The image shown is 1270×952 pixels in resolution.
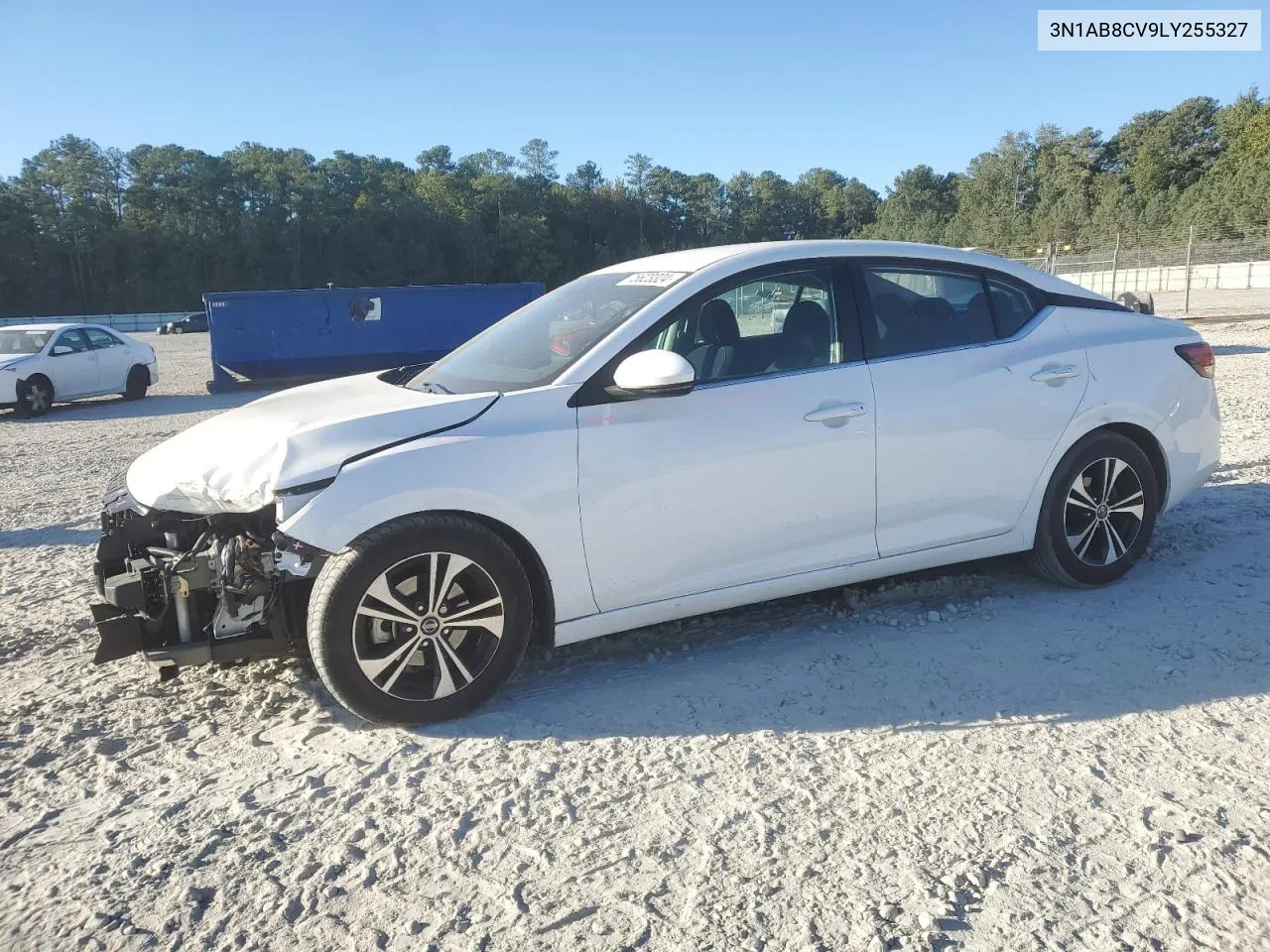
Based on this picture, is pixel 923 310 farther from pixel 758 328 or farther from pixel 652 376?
pixel 652 376

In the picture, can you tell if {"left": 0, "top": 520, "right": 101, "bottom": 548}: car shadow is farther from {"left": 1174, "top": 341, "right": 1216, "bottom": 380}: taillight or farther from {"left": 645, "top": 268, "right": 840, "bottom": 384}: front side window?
{"left": 1174, "top": 341, "right": 1216, "bottom": 380}: taillight

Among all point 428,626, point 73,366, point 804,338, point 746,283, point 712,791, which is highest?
point 746,283

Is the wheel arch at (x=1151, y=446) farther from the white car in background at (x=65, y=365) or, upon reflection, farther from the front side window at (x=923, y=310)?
the white car in background at (x=65, y=365)

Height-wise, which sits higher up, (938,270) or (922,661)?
(938,270)

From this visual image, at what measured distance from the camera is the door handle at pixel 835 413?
3873mm

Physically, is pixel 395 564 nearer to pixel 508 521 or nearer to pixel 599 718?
pixel 508 521

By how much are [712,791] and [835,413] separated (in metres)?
1.68

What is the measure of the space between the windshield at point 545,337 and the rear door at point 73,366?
46.2 ft

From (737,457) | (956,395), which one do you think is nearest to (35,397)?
(737,457)

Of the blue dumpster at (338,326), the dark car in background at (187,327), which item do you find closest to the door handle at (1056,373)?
the blue dumpster at (338,326)

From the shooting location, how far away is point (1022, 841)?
8.67 feet

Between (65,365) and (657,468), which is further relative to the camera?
(65,365)

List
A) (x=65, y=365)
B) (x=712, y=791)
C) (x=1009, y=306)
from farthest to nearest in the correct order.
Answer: (x=65, y=365) < (x=1009, y=306) < (x=712, y=791)

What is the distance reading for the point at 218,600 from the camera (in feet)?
11.3
